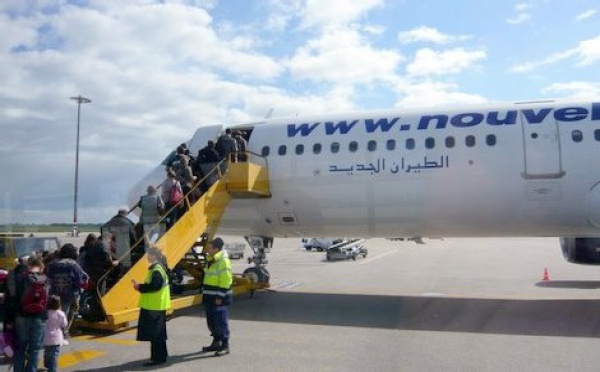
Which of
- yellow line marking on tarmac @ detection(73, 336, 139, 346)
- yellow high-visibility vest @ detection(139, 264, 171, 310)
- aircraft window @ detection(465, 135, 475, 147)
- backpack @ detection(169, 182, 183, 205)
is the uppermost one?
aircraft window @ detection(465, 135, 475, 147)

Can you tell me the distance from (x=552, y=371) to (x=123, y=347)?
6285 millimetres

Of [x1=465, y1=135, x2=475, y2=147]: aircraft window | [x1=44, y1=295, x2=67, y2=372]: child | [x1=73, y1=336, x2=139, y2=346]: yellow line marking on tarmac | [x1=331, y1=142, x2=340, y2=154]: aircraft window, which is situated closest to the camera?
[x1=44, y1=295, x2=67, y2=372]: child

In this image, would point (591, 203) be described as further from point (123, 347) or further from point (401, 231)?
point (123, 347)

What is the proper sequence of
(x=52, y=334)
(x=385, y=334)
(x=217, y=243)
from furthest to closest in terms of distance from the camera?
1. (x=385, y=334)
2. (x=217, y=243)
3. (x=52, y=334)

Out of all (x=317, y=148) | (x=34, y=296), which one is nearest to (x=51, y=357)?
(x=34, y=296)

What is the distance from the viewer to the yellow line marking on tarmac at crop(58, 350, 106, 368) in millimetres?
8078

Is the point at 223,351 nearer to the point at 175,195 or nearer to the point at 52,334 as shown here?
the point at 52,334

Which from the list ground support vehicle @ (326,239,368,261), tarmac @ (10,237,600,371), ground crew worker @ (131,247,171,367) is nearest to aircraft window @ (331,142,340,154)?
tarmac @ (10,237,600,371)

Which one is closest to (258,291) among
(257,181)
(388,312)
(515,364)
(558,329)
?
(257,181)

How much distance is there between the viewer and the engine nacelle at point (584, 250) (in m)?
13.9

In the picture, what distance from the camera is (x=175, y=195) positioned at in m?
12.8

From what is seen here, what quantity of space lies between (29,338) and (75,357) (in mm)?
1802

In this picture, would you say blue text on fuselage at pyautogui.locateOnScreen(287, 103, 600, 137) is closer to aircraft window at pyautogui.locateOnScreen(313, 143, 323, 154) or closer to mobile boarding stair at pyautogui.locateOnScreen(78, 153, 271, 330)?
aircraft window at pyautogui.locateOnScreen(313, 143, 323, 154)

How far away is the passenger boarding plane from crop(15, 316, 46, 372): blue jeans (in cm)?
799
